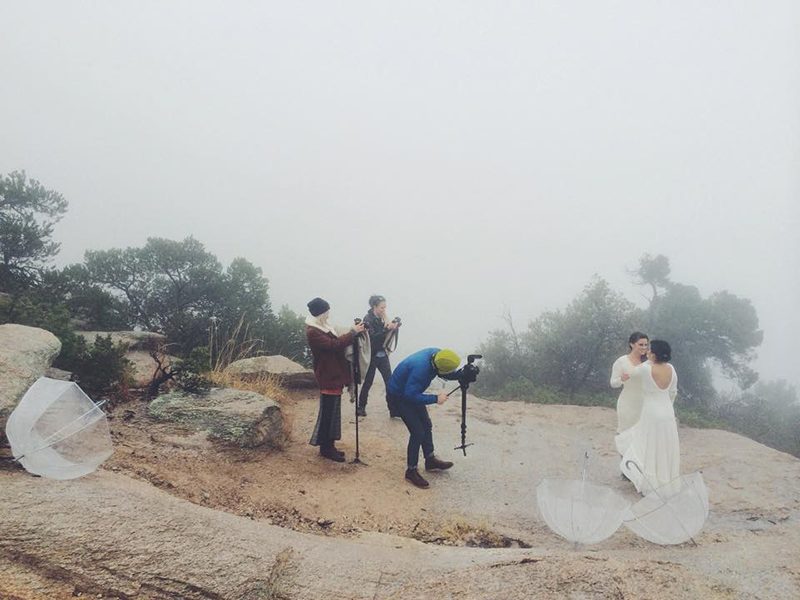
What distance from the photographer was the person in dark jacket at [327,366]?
6.11 metres

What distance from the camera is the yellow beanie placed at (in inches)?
219

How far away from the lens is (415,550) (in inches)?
145

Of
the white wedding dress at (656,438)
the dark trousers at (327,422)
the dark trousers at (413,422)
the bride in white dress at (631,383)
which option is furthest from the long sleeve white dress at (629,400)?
the dark trousers at (327,422)

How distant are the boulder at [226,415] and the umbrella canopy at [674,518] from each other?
457cm

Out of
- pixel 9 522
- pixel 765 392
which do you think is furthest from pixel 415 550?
pixel 765 392

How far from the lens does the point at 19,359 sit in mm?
4898

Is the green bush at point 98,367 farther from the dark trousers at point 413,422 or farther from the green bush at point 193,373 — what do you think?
the dark trousers at point 413,422

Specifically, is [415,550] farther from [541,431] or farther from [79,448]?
[541,431]

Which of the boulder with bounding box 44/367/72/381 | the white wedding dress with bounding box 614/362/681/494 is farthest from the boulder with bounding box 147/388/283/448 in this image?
the white wedding dress with bounding box 614/362/681/494

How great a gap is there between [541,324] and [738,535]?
14.0 metres

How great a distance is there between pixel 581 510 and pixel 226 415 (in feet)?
15.0

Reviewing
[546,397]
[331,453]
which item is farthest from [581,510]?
[546,397]

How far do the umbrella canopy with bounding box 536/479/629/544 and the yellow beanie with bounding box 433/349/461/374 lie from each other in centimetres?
178

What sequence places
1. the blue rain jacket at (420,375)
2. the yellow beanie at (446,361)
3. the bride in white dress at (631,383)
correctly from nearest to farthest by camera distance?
the yellow beanie at (446,361) < the blue rain jacket at (420,375) < the bride in white dress at (631,383)
